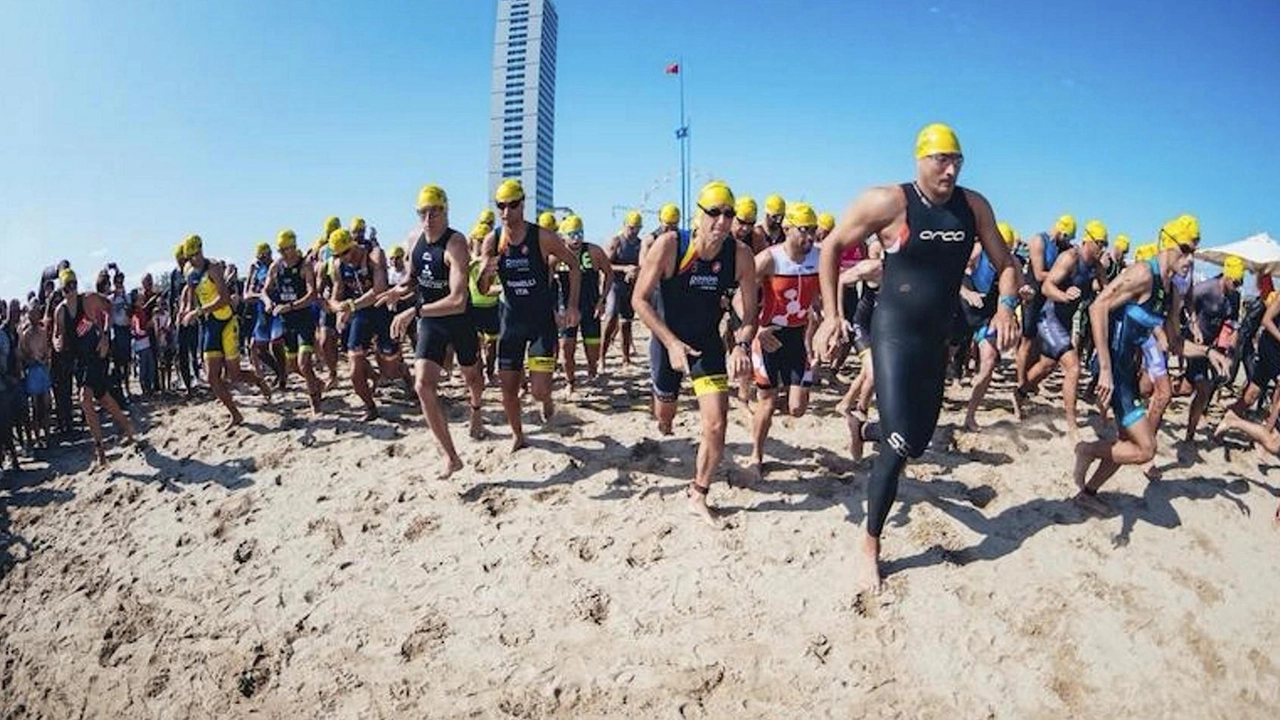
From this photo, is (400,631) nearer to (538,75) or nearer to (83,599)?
(83,599)

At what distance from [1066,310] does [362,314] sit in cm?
767

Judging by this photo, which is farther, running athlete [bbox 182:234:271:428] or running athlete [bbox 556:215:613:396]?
running athlete [bbox 556:215:613:396]

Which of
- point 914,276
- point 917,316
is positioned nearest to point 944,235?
point 914,276

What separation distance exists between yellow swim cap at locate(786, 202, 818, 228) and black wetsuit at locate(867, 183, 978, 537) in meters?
1.86

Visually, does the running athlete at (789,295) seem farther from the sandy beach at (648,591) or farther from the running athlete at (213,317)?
the running athlete at (213,317)

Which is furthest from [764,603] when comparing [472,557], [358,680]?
[358,680]

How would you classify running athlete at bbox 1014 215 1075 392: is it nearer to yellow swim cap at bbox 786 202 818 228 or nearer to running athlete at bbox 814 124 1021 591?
yellow swim cap at bbox 786 202 818 228

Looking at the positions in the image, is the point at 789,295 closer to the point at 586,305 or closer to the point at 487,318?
the point at 487,318

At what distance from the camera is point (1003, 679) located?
3.61 meters

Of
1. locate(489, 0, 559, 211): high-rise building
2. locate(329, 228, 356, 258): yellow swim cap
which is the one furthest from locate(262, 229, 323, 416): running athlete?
locate(489, 0, 559, 211): high-rise building

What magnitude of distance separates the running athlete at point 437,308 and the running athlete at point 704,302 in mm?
1995

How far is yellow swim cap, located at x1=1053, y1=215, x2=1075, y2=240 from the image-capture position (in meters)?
9.56

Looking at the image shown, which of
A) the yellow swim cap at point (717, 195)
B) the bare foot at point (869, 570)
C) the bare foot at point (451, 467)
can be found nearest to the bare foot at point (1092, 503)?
the bare foot at point (869, 570)

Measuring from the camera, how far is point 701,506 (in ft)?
16.5
